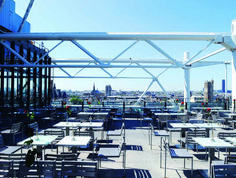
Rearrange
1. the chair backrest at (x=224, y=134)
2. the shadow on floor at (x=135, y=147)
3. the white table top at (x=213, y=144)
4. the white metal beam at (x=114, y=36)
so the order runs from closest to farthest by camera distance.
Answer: the white table top at (x=213, y=144) < the chair backrest at (x=224, y=134) < the shadow on floor at (x=135, y=147) < the white metal beam at (x=114, y=36)

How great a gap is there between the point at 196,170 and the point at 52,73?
685 inches

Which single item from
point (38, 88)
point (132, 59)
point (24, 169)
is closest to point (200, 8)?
point (132, 59)

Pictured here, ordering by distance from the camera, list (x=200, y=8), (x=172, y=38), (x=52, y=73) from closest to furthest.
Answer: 1. (x=172, y=38)
2. (x=200, y=8)
3. (x=52, y=73)

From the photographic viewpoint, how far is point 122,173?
4910 mm

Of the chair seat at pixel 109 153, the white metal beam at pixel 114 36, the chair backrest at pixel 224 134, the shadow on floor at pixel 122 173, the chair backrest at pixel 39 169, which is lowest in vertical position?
the shadow on floor at pixel 122 173

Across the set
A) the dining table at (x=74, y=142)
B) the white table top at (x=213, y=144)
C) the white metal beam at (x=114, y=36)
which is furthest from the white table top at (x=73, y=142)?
the white metal beam at (x=114, y=36)

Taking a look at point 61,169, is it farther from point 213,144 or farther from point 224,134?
point 224,134

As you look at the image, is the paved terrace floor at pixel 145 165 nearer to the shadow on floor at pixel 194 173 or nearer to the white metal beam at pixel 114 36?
the shadow on floor at pixel 194 173

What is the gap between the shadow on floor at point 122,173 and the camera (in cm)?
474

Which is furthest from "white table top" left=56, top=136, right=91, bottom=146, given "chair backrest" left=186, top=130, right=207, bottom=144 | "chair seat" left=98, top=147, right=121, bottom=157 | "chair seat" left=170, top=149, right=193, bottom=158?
"chair backrest" left=186, top=130, right=207, bottom=144

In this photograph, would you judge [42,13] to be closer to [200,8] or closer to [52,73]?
[52,73]

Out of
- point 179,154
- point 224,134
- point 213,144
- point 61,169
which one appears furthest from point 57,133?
point 224,134

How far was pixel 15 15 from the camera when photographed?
14750mm

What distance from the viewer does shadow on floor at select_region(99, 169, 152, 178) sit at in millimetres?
4742
